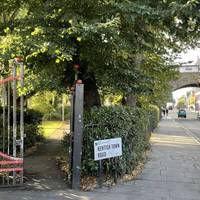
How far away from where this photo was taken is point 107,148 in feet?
28.6

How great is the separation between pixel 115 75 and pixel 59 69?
1.50m

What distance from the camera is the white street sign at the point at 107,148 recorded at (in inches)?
336

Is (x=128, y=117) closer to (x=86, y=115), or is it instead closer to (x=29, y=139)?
(x=86, y=115)

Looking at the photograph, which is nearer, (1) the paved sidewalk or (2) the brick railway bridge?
(1) the paved sidewalk

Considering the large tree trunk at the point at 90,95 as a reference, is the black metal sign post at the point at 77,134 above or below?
below

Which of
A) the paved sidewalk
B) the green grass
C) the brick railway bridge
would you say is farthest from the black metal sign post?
the brick railway bridge

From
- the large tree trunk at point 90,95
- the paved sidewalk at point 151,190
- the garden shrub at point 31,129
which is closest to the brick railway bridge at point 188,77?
the garden shrub at point 31,129

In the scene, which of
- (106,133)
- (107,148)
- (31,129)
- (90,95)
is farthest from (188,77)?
(107,148)

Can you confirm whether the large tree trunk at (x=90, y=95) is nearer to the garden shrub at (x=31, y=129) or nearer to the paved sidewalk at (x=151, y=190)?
the paved sidewalk at (x=151, y=190)

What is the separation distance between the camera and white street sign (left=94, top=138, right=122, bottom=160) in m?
8.54

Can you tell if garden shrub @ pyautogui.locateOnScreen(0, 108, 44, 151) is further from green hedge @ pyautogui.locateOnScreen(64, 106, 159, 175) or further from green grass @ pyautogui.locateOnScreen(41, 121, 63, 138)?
green hedge @ pyautogui.locateOnScreen(64, 106, 159, 175)

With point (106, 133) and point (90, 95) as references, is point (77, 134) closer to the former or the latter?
point (106, 133)

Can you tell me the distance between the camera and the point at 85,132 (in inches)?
350

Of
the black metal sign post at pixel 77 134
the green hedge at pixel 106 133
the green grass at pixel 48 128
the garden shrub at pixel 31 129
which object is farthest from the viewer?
the green grass at pixel 48 128
